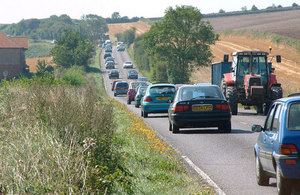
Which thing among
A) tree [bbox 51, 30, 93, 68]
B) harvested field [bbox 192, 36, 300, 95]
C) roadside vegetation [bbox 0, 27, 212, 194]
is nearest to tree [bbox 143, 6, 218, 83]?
harvested field [bbox 192, 36, 300, 95]

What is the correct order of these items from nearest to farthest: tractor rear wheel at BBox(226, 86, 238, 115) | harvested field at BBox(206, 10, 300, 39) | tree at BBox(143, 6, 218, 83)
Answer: tractor rear wheel at BBox(226, 86, 238, 115), tree at BBox(143, 6, 218, 83), harvested field at BBox(206, 10, 300, 39)

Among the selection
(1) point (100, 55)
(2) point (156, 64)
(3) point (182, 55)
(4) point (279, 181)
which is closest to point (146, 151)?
(4) point (279, 181)

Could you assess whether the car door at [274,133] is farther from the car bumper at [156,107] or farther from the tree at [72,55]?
the tree at [72,55]

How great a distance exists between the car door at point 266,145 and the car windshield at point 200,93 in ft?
28.1

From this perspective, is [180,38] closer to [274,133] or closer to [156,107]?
[156,107]

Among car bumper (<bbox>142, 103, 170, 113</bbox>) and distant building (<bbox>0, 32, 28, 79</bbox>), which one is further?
distant building (<bbox>0, 32, 28, 79</bbox>)

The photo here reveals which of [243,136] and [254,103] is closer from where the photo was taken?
[243,136]

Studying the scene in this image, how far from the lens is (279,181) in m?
7.43

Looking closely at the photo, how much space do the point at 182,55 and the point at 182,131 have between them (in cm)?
6350

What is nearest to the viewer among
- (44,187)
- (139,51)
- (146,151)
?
(44,187)

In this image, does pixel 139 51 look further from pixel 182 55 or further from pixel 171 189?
pixel 171 189

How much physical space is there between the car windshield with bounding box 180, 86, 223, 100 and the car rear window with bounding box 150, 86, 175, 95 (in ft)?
24.4

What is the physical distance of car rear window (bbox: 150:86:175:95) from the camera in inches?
1000

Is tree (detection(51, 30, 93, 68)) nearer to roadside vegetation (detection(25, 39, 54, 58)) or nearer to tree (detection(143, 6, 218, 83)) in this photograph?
tree (detection(143, 6, 218, 83))
